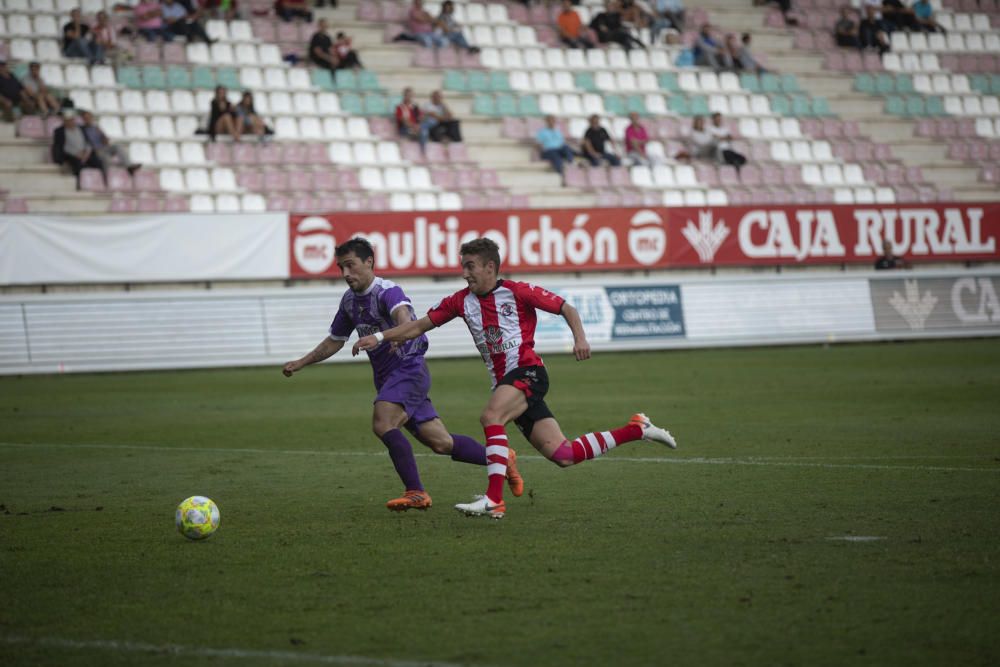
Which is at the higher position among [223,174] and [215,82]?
[215,82]

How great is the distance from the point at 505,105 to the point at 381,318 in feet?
74.5

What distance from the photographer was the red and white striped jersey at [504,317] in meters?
Answer: 8.63

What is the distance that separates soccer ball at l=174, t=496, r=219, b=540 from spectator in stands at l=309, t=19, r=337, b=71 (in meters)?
23.3

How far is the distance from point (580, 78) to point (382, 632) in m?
28.6

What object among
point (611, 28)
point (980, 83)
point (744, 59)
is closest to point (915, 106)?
point (980, 83)

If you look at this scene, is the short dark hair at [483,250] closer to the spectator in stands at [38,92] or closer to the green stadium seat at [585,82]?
the spectator in stands at [38,92]

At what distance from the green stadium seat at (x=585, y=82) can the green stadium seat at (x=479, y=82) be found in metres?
2.35

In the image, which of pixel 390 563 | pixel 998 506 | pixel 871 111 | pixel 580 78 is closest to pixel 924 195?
pixel 871 111

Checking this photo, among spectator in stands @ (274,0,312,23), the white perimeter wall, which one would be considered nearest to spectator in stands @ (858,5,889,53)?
the white perimeter wall

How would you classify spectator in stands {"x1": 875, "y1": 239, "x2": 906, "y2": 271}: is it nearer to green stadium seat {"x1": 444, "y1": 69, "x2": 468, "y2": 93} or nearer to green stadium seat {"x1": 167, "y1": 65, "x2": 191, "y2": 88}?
green stadium seat {"x1": 444, "y1": 69, "x2": 468, "y2": 93}

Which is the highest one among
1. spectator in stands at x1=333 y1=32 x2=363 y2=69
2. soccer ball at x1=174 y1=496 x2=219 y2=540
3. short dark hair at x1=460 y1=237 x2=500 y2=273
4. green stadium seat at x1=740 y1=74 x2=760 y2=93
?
spectator in stands at x1=333 y1=32 x2=363 y2=69

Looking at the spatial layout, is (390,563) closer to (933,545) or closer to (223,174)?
(933,545)

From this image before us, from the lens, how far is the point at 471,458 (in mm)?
9344

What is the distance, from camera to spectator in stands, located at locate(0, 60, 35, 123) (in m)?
25.9
